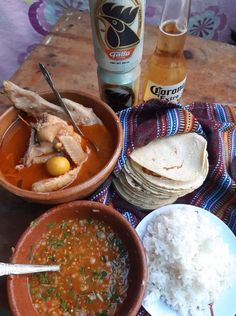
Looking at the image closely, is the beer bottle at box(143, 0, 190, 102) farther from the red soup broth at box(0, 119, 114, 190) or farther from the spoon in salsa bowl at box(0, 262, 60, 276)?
the spoon in salsa bowl at box(0, 262, 60, 276)

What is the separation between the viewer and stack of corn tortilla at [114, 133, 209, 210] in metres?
1.15

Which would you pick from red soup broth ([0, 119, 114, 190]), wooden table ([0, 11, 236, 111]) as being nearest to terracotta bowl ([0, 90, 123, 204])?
red soup broth ([0, 119, 114, 190])

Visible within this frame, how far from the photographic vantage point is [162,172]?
1.15m

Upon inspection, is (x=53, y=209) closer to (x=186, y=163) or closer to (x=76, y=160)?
(x=76, y=160)

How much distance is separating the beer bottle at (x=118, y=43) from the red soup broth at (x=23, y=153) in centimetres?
18

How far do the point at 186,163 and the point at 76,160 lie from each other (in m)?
0.34

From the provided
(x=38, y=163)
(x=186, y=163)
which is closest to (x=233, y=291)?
(x=186, y=163)

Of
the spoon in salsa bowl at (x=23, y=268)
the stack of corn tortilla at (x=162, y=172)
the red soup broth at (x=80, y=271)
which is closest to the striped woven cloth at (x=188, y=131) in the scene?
the stack of corn tortilla at (x=162, y=172)

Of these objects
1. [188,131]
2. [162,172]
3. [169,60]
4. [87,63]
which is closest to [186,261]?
[162,172]

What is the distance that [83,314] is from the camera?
100 cm

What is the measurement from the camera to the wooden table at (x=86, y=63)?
4.97 feet

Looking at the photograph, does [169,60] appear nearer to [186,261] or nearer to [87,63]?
[87,63]

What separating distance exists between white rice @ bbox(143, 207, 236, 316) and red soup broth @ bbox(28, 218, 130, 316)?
0.10m

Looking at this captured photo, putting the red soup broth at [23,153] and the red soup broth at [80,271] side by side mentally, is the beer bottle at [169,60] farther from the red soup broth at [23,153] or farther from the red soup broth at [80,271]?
the red soup broth at [80,271]
